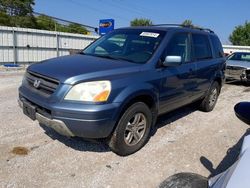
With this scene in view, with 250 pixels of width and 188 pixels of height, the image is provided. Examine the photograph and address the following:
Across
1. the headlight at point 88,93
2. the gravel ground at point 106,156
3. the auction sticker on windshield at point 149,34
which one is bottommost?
the gravel ground at point 106,156

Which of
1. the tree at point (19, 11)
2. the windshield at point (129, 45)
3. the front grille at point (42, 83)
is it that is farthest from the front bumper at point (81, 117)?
the tree at point (19, 11)

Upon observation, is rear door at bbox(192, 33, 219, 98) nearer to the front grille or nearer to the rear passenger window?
the rear passenger window

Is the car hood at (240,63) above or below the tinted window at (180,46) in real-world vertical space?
below

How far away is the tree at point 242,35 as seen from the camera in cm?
4922

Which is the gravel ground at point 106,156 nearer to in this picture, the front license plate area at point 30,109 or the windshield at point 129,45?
the front license plate area at point 30,109

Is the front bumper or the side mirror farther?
the side mirror

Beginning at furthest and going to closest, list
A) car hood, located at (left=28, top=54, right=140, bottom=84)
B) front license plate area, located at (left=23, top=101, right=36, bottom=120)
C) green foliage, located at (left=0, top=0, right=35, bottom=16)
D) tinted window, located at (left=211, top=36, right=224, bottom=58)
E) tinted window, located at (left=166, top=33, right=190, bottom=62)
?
green foliage, located at (left=0, top=0, right=35, bottom=16) < tinted window, located at (left=211, top=36, right=224, bottom=58) < tinted window, located at (left=166, top=33, right=190, bottom=62) < front license plate area, located at (left=23, top=101, right=36, bottom=120) < car hood, located at (left=28, top=54, right=140, bottom=84)

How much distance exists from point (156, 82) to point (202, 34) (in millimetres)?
2477

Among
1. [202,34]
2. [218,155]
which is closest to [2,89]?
[202,34]

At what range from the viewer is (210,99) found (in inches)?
256

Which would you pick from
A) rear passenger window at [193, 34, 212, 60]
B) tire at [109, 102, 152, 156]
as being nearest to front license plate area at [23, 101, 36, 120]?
tire at [109, 102, 152, 156]

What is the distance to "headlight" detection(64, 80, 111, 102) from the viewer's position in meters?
3.29

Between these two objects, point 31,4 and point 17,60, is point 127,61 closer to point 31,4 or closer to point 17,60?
point 17,60

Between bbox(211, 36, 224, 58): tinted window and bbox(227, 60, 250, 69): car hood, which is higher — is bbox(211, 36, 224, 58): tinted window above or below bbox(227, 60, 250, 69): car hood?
above
